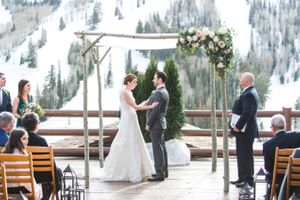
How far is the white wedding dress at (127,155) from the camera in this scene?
9016 millimetres

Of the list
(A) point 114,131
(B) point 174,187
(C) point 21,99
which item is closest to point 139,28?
(A) point 114,131

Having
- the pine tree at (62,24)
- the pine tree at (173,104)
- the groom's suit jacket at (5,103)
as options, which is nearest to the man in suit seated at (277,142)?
the groom's suit jacket at (5,103)

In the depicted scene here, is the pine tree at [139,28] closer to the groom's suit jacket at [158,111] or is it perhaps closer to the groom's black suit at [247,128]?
the groom's suit jacket at [158,111]

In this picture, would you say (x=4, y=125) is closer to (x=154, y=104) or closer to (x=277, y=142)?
(x=277, y=142)

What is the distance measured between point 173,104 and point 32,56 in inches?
354

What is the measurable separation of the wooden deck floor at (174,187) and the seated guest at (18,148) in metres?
1.96

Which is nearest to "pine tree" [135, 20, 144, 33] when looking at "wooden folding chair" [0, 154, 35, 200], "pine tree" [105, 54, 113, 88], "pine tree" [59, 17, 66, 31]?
"pine tree" [105, 54, 113, 88]

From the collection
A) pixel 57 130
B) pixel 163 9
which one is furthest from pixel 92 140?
pixel 163 9

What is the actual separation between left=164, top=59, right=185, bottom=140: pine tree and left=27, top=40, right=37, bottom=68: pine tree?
8.50 meters

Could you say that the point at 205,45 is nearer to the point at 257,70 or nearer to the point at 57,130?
the point at 57,130

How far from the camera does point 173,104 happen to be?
10977 millimetres

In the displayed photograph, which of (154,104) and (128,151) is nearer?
(154,104)

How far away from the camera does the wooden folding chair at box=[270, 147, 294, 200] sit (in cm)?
586

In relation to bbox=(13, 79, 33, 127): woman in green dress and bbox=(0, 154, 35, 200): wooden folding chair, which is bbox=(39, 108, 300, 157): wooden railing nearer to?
bbox=(13, 79, 33, 127): woman in green dress
